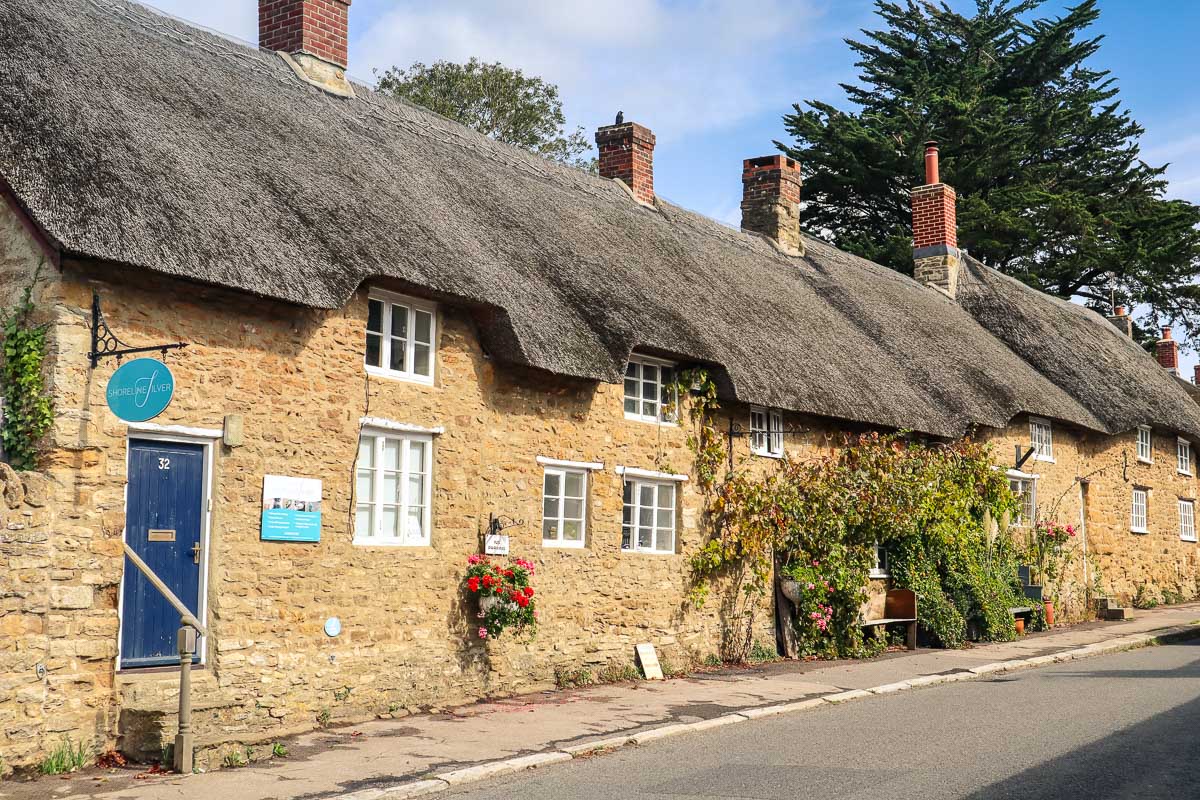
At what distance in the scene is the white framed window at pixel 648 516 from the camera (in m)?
14.5

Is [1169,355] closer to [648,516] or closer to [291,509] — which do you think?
[648,516]

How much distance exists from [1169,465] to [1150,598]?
11.6ft

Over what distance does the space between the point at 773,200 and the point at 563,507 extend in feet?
38.4

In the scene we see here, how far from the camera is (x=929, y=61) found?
4069cm

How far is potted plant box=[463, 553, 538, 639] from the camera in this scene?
12.0m

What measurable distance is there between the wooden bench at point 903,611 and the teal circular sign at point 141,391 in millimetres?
12242

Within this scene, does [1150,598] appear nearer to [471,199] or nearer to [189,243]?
[471,199]

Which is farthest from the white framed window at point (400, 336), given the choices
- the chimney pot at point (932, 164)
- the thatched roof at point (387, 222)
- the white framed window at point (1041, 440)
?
the chimney pot at point (932, 164)

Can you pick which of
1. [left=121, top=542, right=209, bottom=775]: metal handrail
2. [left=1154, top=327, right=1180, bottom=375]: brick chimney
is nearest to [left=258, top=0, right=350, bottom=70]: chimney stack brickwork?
[left=121, top=542, right=209, bottom=775]: metal handrail

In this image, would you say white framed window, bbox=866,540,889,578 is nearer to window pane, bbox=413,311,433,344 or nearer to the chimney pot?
window pane, bbox=413,311,433,344

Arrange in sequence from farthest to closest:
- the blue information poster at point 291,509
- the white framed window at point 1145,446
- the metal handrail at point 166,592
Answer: the white framed window at point 1145,446 < the blue information poster at point 291,509 < the metal handrail at point 166,592

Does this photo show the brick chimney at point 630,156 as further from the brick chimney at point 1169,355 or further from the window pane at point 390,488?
the brick chimney at point 1169,355

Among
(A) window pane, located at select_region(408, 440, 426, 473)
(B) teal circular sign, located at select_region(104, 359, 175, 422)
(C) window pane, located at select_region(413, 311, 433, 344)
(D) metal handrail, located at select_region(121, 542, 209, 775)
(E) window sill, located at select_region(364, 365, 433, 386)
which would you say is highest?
(C) window pane, located at select_region(413, 311, 433, 344)

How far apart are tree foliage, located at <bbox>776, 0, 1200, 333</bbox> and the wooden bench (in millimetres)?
18930
